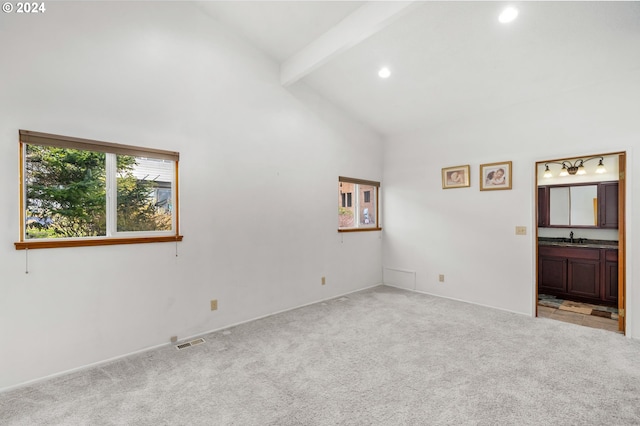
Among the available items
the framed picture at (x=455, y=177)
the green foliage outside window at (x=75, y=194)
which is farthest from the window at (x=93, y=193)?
the framed picture at (x=455, y=177)

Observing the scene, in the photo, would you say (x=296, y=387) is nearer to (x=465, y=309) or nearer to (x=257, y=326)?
(x=257, y=326)

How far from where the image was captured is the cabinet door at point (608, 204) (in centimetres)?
442

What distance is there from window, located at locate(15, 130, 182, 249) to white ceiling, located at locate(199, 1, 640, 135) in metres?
1.96

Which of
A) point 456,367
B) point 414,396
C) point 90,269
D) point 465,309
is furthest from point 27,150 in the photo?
point 465,309

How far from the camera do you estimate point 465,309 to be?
13.6 feet

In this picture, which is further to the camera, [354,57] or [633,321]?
[354,57]

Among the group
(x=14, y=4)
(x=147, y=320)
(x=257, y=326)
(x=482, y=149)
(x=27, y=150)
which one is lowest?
(x=257, y=326)

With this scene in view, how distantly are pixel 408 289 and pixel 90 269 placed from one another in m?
4.50

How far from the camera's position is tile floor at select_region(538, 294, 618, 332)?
3.61 metres

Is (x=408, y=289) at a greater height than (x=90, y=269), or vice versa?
(x=90, y=269)

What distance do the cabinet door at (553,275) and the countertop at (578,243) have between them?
0.82ft

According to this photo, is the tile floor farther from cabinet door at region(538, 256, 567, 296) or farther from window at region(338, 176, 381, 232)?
window at region(338, 176, 381, 232)

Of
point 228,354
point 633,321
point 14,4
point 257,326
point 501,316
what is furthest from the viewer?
point 501,316

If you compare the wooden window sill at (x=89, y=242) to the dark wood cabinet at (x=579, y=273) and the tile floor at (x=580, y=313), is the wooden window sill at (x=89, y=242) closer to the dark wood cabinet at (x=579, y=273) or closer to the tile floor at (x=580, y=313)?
the tile floor at (x=580, y=313)
